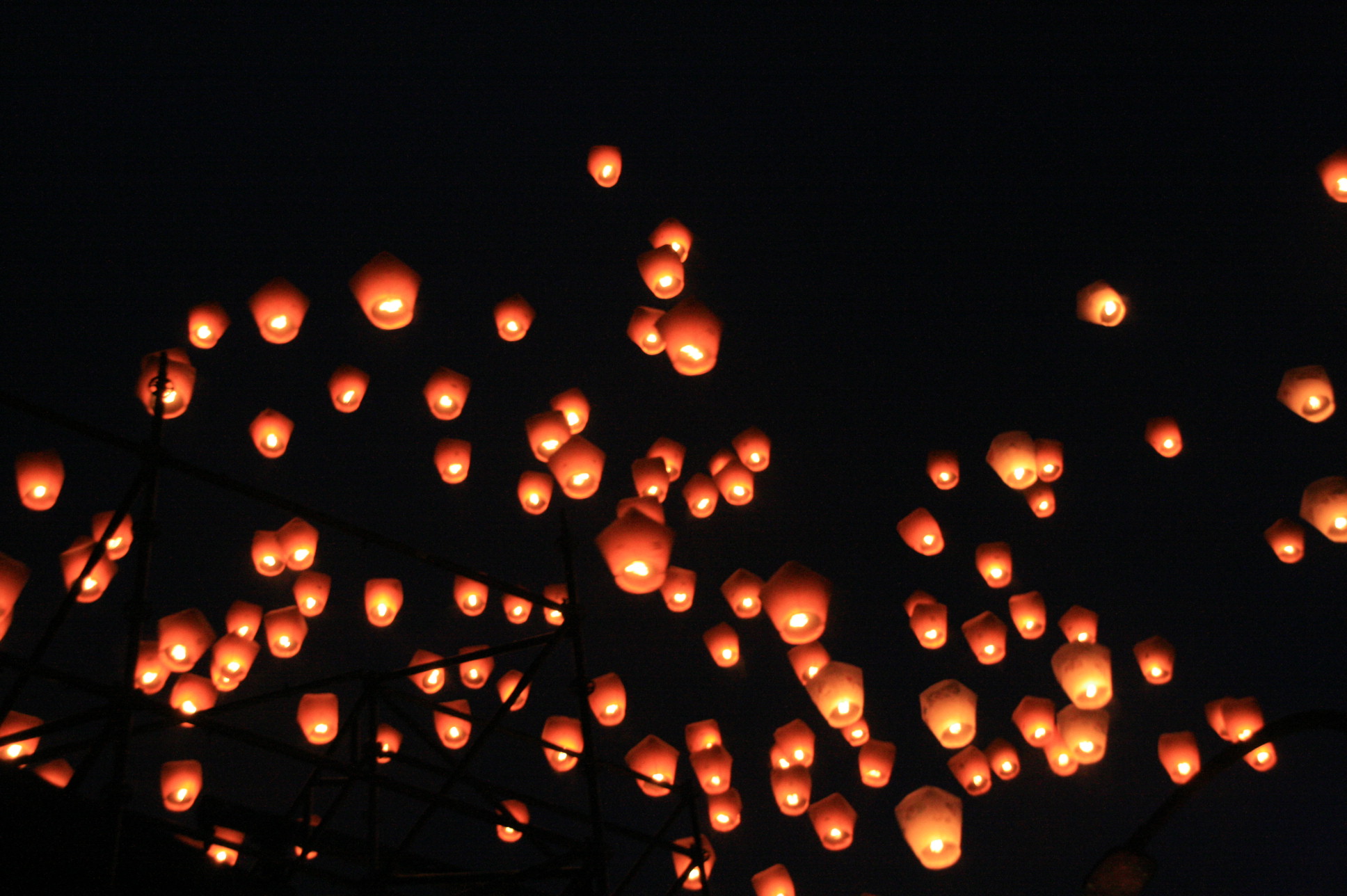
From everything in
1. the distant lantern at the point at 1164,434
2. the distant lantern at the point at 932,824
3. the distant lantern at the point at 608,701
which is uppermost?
the distant lantern at the point at 1164,434

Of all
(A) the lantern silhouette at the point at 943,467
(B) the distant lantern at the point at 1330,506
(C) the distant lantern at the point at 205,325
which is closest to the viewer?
(C) the distant lantern at the point at 205,325

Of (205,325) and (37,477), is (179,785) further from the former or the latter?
(205,325)

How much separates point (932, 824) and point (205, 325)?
268 inches

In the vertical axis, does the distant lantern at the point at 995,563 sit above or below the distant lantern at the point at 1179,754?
above

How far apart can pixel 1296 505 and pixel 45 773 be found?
1208 centimetres

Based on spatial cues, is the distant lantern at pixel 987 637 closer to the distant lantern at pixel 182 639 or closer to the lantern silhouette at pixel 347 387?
the lantern silhouette at pixel 347 387

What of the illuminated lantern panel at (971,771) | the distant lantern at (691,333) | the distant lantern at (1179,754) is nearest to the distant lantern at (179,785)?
the distant lantern at (691,333)

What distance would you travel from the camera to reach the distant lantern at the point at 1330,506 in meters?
9.19

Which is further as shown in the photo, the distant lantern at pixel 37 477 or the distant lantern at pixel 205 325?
the distant lantern at pixel 205 325

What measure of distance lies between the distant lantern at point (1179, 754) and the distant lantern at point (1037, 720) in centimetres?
114

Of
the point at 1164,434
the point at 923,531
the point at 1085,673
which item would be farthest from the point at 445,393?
the point at 1164,434

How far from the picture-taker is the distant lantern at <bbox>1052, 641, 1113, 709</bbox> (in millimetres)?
8680

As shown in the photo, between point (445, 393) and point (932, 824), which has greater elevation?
point (445, 393)

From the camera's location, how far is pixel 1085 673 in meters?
8.66
